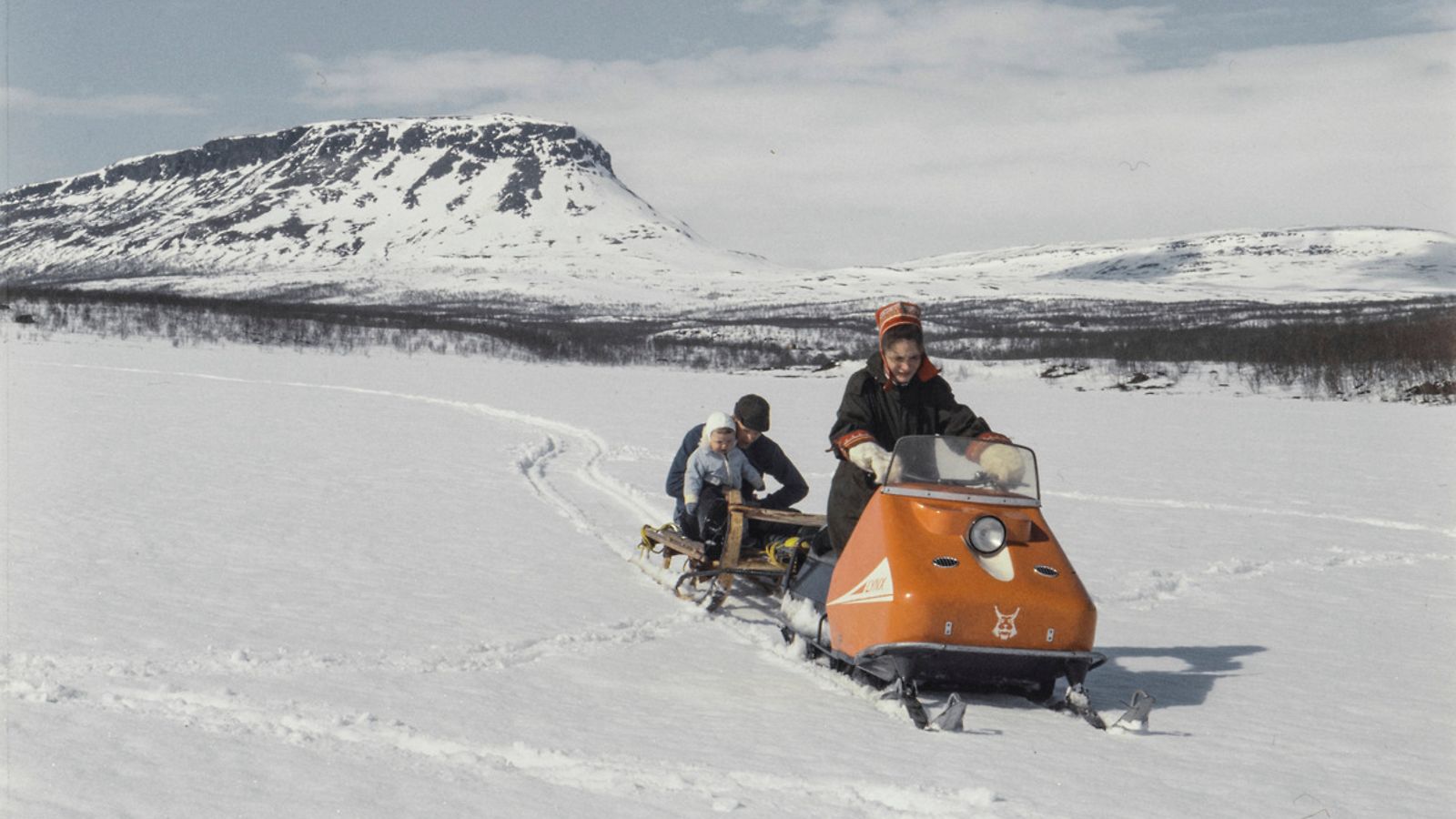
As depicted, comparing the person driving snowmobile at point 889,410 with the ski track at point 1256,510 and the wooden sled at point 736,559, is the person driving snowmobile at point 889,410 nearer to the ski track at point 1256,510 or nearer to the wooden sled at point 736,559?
the wooden sled at point 736,559

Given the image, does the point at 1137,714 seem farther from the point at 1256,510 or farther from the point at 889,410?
the point at 1256,510

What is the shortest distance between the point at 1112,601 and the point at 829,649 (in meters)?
3.14

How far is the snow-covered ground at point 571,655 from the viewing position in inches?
172

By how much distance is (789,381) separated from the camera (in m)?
40.0

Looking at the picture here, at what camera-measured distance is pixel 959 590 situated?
5.52m

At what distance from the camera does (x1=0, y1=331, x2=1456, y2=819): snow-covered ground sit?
4379 mm

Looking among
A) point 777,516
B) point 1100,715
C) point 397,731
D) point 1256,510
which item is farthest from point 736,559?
point 1256,510

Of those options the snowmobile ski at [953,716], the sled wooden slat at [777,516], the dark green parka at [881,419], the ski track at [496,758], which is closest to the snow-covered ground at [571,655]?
the ski track at [496,758]

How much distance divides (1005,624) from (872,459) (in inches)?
39.8

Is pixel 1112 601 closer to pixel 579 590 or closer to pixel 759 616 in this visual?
pixel 759 616

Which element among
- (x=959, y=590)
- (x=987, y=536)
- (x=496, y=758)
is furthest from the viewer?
(x=987, y=536)

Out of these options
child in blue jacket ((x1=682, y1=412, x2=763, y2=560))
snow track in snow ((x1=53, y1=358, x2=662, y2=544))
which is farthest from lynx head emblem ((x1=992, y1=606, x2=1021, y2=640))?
snow track in snow ((x1=53, y1=358, x2=662, y2=544))

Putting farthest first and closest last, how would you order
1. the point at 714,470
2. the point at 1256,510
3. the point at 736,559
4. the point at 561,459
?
1. the point at 561,459
2. the point at 1256,510
3. the point at 714,470
4. the point at 736,559

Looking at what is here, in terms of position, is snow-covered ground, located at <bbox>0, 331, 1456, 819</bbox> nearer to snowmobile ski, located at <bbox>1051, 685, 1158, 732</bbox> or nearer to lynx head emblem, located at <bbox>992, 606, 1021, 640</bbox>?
snowmobile ski, located at <bbox>1051, 685, 1158, 732</bbox>
